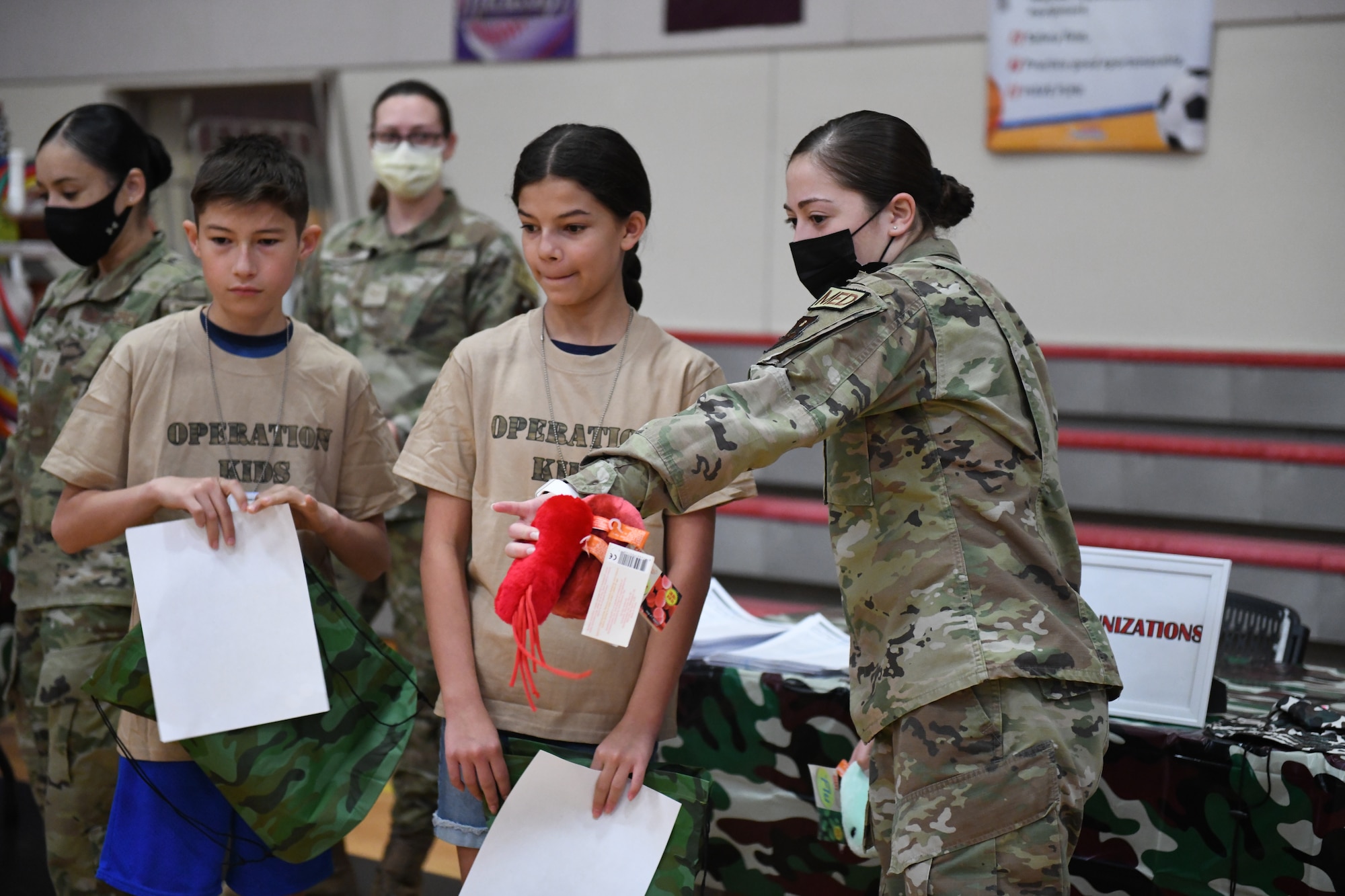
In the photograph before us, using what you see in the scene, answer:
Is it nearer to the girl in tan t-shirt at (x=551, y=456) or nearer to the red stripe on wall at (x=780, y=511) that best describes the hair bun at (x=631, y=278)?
the girl in tan t-shirt at (x=551, y=456)

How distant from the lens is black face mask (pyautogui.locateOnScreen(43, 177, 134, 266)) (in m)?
2.08

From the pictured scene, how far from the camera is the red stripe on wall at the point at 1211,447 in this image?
3.89 meters

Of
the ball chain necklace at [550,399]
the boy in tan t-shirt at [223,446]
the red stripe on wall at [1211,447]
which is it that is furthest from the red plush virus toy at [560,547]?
the red stripe on wall at [1211,447]

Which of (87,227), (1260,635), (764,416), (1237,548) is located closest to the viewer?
(764,416)

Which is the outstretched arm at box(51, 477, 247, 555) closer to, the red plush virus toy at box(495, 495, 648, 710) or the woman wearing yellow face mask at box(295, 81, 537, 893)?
the red plush virus toy at box(495, 495, 648, 710)

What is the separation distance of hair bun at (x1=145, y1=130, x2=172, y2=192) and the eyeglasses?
69cm

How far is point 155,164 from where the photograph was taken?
220cm

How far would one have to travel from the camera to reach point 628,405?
1.52 meters

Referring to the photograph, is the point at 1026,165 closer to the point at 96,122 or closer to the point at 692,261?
the point at 692,261

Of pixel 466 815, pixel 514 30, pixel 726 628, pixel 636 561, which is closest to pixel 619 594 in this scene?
pixel 636 561

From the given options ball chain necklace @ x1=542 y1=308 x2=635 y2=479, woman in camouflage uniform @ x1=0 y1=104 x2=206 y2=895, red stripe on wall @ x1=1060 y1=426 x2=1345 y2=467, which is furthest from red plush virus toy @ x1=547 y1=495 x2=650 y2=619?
red stripe on wall @ x1=1060 y1=426 x2=1345 y2=467

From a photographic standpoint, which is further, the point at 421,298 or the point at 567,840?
the point at 421,298

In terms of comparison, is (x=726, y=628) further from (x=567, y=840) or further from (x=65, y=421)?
(x=65, y=421)

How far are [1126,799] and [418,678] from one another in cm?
138
